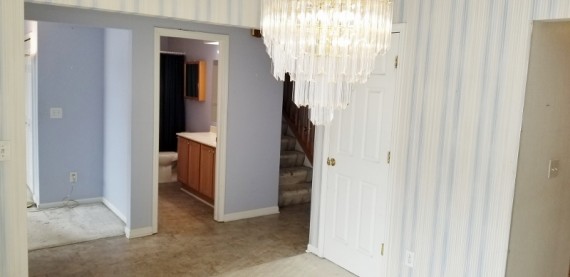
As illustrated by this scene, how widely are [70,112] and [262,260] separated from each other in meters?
2.79

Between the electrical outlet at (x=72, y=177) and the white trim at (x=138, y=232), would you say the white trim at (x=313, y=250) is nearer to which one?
the white trim at (x=138, y=232)

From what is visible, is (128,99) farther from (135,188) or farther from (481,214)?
(481,214)

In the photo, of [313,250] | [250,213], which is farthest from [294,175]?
[313,250]

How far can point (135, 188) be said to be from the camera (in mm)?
4305

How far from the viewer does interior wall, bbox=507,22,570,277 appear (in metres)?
2.65

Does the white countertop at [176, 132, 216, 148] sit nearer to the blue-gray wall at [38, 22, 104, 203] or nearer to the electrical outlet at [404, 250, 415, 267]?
the blue-gray wall at [38, 22, 104, 203]

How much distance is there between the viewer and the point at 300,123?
250 inches

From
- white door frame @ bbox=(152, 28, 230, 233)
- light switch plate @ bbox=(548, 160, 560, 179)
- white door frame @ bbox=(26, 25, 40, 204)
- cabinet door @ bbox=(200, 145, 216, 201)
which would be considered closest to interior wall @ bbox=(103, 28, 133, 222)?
white door frame @ bbox=(152, 28, 230, 233)

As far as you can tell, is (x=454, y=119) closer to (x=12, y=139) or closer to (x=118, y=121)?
(x=12, y=139)

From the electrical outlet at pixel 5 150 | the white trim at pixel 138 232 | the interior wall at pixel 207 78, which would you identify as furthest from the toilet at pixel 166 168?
the electrical outlet at pixel 5 150

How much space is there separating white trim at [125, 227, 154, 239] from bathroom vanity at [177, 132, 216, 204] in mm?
1056

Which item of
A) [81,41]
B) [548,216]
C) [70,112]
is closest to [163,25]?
[81,41]

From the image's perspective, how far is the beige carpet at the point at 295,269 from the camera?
144 inches

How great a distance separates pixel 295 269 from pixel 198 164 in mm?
2286
